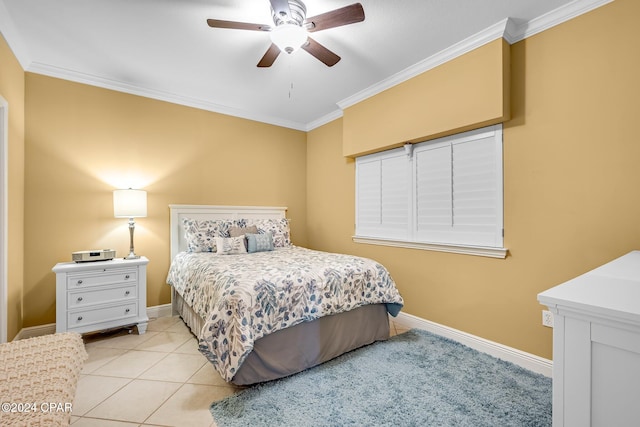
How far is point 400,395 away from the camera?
182 centimetres

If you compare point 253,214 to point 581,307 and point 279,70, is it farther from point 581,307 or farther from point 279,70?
point 581,307

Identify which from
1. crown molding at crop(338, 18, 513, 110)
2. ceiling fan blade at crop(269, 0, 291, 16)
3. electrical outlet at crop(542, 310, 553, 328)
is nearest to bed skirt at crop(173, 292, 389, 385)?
electrical outlet at crop(542, 310, 553, 328)

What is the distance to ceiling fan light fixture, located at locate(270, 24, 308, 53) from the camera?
69.8 inches

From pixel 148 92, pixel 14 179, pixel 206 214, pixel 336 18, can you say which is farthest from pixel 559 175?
pixel 14 179

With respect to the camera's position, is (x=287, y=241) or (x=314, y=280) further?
(x=287, y=241)

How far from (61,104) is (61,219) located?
3.76 feet

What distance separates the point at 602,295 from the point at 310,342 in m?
1.75

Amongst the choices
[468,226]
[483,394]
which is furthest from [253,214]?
[483,394]

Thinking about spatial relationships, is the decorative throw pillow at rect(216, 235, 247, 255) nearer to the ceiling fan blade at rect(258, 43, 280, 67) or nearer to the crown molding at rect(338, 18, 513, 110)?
the ceiling fan blade at rect(258, 43, 280, 67)

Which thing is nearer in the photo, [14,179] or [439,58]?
[14,179]

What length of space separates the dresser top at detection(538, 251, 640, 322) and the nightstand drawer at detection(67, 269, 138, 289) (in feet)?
10.4

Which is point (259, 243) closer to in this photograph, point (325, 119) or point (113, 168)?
point (113, 168)

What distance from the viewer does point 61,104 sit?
9.24ft

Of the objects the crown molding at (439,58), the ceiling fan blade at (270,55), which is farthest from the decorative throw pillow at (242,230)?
the crown molding at (439,58)
